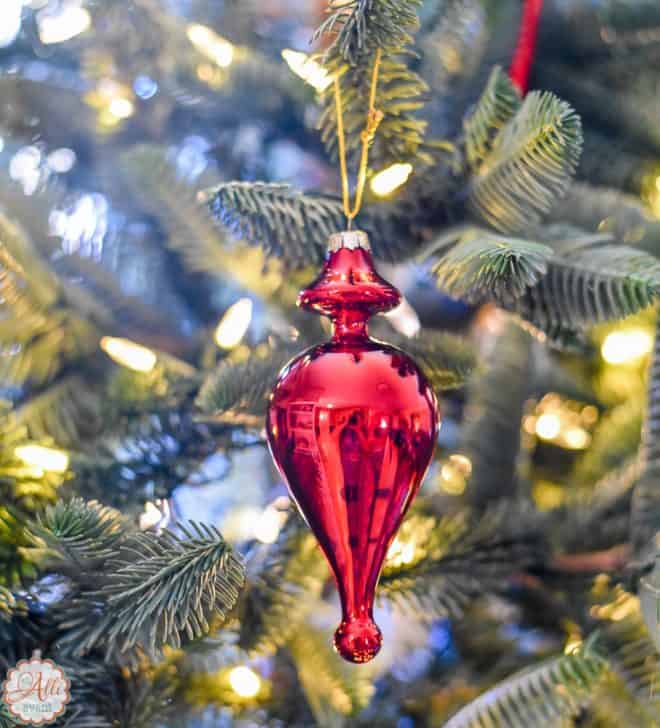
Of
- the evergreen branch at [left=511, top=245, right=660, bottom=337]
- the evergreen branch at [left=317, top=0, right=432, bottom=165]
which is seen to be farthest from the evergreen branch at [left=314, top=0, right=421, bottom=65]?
the evergreen branch at [left=511, top=245, right=660, bottom=337]

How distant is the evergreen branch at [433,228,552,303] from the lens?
0.28 meters

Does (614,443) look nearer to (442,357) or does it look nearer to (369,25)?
(442,357)

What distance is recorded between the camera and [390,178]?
34 cm

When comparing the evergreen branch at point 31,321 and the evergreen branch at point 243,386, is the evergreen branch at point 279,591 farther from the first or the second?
the evergreen branch at point 31,321

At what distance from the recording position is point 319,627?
391 mm

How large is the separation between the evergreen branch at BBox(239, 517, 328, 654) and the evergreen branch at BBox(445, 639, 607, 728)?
85 mm

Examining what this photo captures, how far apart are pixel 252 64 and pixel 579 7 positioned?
22 cm

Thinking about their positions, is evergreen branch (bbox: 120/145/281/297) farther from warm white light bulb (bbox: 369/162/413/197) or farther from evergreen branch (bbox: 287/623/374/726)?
evergreen branch (bbox: 287/623/374/726)

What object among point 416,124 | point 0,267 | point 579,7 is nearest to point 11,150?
point 0,267

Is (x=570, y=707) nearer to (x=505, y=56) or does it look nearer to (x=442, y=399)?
→ (x=442, y=399)

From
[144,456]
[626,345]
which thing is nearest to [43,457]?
[144,456]

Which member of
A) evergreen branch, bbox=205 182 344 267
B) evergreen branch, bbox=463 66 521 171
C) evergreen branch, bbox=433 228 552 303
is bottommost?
evergreen branch, bbox=433 228 552 303
